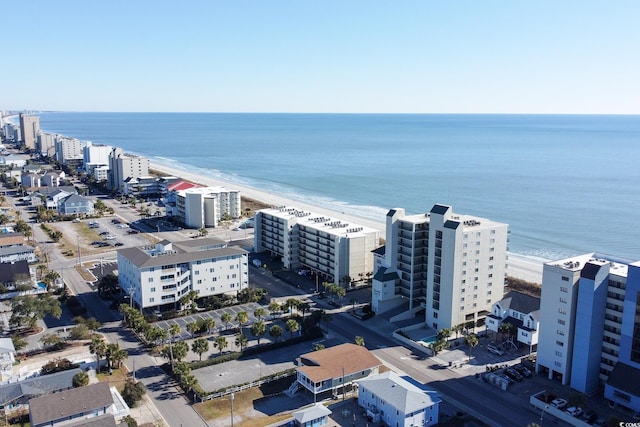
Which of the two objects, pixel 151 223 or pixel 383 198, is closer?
pixel 151 223

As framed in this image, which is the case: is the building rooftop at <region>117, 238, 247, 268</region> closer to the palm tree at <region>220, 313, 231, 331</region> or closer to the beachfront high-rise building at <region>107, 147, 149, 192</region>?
the palm tree at <region>220, 313, 231, 331</region>

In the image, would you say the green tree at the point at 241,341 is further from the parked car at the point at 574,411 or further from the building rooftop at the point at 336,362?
the parked car at the point at 574,411

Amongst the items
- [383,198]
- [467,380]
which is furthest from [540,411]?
[383,198]

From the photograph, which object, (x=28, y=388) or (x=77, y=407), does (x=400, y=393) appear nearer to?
(x=77, y=407)

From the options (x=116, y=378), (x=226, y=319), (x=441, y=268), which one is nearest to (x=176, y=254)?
(x=226, y=319)

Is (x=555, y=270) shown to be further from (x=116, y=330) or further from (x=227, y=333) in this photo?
(x=116, y=330)

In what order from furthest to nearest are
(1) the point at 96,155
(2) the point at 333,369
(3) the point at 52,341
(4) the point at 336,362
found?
(1) the point at 96,155
(3) the point at 52,341
(4) the point at 336,362
(2) the point at 333,369
